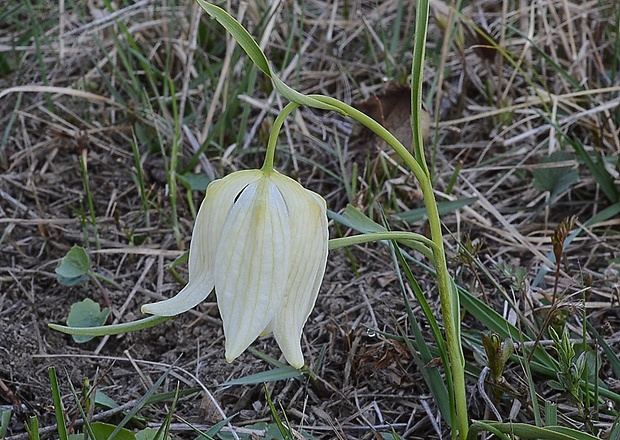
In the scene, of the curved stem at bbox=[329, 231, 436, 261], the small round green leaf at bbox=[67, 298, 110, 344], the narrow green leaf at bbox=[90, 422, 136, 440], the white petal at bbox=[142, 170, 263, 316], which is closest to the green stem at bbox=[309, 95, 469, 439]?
the curved stem at bbox=[329, 231, 436, 261]

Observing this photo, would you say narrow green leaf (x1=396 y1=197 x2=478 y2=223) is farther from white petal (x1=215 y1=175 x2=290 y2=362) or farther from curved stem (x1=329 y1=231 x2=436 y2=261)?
white petal (x1=215 y1=175 x2=290 y2=362)

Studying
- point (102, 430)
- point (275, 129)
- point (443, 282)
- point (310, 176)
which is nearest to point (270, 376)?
point (102, 430)

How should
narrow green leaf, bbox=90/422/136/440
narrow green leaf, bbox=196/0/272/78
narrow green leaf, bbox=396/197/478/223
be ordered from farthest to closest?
narrow green leaf, bbox=396/197/478/223, narrow green leaf, bbox=90/422/136/440, narrow green leaf, bbox=196/0/272/78

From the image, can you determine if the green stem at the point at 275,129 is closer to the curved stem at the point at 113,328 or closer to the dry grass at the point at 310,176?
the curved stem at the point at 113,328

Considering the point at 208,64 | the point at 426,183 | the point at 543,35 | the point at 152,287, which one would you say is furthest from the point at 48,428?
the point at 543,35

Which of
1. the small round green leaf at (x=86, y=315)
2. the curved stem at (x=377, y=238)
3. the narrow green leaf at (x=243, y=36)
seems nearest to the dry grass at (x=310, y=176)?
the small round green leaf at (x=86, y=315)

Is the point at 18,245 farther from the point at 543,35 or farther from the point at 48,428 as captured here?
the point at 543,35

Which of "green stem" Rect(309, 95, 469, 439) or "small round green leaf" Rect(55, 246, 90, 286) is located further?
"small round green leaf" Rect(55, 246, 90, 286)

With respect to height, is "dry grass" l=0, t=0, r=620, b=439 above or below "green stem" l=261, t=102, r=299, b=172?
below
